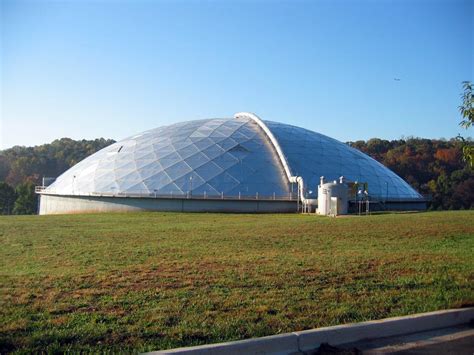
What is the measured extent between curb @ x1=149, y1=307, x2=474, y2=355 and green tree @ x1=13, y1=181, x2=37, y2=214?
73.9 meters

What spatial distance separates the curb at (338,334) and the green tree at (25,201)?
2908 inches

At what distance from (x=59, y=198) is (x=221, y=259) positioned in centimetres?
Result: 3606

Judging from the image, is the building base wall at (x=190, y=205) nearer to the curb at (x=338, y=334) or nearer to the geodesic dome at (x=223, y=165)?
the geodesic dome at (x=223, y=165)

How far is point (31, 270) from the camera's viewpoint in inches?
459

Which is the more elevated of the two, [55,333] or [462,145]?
[462,145]

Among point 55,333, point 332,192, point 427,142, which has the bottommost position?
point 55,333

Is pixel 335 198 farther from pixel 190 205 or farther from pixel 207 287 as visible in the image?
pixel 207 287

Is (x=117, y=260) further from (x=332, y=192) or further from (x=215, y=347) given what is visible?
(x=332, y=192)

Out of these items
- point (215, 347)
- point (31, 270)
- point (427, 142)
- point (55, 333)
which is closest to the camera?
point (215, 347)

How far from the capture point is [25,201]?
73812mm

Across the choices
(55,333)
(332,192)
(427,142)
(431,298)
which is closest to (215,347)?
(55,333)

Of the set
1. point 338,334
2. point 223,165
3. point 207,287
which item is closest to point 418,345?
point 338,334

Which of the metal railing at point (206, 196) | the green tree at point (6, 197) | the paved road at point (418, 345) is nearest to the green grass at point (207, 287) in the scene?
the paved road at point (418, 345)

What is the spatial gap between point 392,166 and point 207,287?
7654cm
